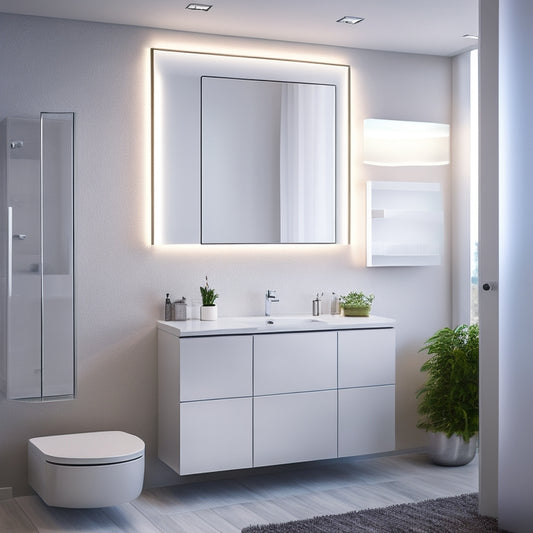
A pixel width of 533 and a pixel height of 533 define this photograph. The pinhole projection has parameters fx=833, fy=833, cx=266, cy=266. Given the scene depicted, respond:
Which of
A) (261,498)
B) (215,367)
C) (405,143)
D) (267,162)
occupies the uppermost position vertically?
(405,143)

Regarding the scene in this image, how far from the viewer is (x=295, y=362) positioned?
15.1 ft

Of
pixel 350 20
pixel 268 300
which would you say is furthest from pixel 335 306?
pixel 350 20

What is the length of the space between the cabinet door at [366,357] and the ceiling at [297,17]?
1.73m

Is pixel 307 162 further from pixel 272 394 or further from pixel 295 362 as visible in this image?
pixel 272 394

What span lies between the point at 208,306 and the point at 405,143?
5.55 feet

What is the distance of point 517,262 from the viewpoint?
145 inches

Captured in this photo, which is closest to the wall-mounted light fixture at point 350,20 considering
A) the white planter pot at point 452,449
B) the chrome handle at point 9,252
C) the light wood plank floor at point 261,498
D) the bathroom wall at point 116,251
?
the bathroom wall at point 116,251

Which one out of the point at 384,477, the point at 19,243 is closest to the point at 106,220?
the point at 19,243

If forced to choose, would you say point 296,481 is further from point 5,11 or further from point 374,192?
point 5,11

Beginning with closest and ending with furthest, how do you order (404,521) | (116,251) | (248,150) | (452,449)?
1. (404,521)
2. (116,251)
3. (248,150)
4. (452,449)

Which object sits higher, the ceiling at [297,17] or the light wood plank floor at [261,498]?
the ceiling at [297,17]

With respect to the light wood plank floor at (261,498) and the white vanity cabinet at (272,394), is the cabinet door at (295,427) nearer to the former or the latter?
the white vanity cabinet at (272,394)

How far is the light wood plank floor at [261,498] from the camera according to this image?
13.3 ft

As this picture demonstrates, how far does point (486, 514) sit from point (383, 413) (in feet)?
3.29
